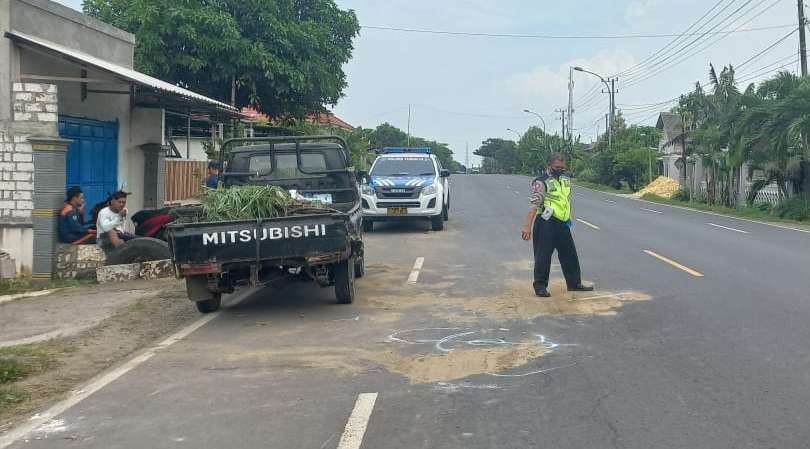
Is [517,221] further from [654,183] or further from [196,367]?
[654,183]

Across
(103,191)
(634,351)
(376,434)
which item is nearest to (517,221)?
(103,191)

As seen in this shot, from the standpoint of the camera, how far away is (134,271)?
12.3 meters

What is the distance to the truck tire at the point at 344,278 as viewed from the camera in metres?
9.41

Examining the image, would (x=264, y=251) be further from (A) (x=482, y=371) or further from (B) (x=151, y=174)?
(B) (x=151, y=174)

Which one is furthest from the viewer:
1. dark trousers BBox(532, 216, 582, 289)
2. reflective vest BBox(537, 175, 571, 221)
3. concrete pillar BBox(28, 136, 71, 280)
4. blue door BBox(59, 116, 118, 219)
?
blue door BBox(59, 116, 118, 219)

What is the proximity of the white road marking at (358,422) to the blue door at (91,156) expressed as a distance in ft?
32.9

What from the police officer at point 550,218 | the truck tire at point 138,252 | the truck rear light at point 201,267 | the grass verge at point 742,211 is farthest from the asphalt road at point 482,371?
the grass verge at point 742,211

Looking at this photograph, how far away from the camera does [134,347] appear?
7938mm

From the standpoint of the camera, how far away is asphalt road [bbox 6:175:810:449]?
507cm

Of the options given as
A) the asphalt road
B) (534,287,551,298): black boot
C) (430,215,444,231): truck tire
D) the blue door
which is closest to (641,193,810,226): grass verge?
(430,215,444,231): truck tire

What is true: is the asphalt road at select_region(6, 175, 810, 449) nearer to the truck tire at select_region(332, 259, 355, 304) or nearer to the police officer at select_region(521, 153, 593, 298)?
the truck tire at select_region(332, 259, 355, 304)

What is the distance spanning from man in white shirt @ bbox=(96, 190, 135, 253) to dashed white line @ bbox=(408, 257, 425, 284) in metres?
4.60

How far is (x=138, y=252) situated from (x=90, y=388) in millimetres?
6337

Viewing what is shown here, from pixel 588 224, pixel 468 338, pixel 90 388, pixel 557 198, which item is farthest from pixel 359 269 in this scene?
pixel 588 224
